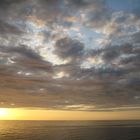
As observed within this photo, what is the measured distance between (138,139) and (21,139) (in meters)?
65.8

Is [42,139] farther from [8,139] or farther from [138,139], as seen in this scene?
[138,139]

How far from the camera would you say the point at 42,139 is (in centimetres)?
13862

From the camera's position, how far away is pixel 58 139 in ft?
452

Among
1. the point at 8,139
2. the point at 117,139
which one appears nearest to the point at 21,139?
the point at 8,139

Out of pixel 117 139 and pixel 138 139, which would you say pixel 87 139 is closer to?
pixel 117 139

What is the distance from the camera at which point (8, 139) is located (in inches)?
5531

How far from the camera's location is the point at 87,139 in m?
134

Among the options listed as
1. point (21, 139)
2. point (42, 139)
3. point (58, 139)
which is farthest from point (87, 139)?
point (21, 139)

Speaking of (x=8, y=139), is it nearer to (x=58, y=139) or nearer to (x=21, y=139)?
(x=21, y=139)

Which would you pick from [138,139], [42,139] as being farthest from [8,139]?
[138,139]

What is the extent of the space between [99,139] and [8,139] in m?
52.6

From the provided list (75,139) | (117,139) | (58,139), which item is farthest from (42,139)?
(117,139)

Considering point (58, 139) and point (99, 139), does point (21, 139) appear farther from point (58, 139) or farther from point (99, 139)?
point (99, 139)

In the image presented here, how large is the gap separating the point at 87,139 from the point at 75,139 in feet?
22.0
